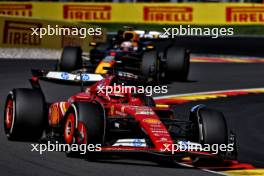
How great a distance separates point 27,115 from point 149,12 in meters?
29.8

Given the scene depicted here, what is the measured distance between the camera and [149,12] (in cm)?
4109

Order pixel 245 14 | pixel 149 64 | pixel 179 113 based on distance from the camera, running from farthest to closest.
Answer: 1. pixel 245 14
2. pixel 149 64
3. pixel 179 113

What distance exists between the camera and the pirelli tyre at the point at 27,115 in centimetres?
1162

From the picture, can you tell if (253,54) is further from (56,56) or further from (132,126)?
(132,126)

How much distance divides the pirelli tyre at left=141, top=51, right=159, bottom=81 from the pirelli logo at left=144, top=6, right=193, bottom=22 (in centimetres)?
2070

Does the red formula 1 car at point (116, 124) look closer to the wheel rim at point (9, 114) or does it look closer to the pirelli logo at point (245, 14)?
the wheel rim at point (9, 114)

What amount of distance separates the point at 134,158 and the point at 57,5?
104 ft

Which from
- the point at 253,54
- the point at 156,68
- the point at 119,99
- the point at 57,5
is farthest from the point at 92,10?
the point at 119,99

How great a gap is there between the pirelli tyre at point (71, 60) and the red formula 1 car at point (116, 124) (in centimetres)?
794

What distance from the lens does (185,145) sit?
34.3ft

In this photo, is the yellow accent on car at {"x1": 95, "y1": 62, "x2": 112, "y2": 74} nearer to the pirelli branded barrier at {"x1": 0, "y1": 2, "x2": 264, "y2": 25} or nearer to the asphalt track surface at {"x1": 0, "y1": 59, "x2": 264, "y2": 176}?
the asphalt track surface at {"x1": 0, "y1": 59, "x2": 264, "y2": 176}
